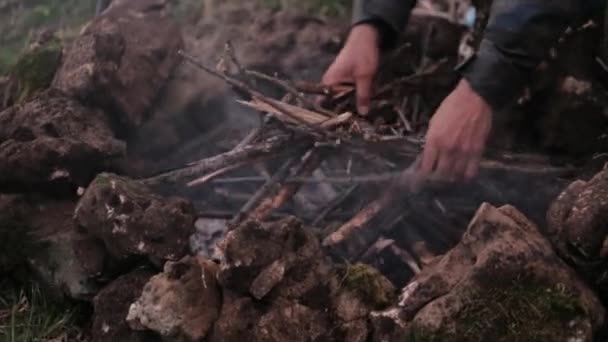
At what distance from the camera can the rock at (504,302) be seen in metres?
1.76

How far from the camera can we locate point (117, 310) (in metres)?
2.21

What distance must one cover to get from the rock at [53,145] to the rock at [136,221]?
1.01 feet

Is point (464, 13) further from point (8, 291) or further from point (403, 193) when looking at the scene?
point (8, 291)

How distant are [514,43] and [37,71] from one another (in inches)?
85.2

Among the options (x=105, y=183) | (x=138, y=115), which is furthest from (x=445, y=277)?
(x=138, y=115)

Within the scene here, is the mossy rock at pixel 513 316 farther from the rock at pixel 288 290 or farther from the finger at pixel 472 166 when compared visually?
the finger at pixel 472 166

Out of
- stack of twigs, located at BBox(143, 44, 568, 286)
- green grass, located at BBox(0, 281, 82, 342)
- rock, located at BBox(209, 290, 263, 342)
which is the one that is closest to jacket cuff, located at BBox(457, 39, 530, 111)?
stack of twigs, located at BBox(143, 44, 568, 286)

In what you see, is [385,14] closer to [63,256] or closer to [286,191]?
[286,191]

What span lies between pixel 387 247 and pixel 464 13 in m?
1.52

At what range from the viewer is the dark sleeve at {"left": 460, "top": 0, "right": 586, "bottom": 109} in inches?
84.6

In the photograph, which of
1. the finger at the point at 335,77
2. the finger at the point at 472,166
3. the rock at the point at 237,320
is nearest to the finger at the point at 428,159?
the finger at the point at 472,166

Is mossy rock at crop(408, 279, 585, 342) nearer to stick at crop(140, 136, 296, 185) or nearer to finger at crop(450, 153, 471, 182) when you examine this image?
finger at crop(450, 153, 471, 182)

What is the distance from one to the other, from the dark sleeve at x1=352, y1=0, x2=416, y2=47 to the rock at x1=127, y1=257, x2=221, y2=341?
130cm

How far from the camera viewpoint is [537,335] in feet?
5.75
